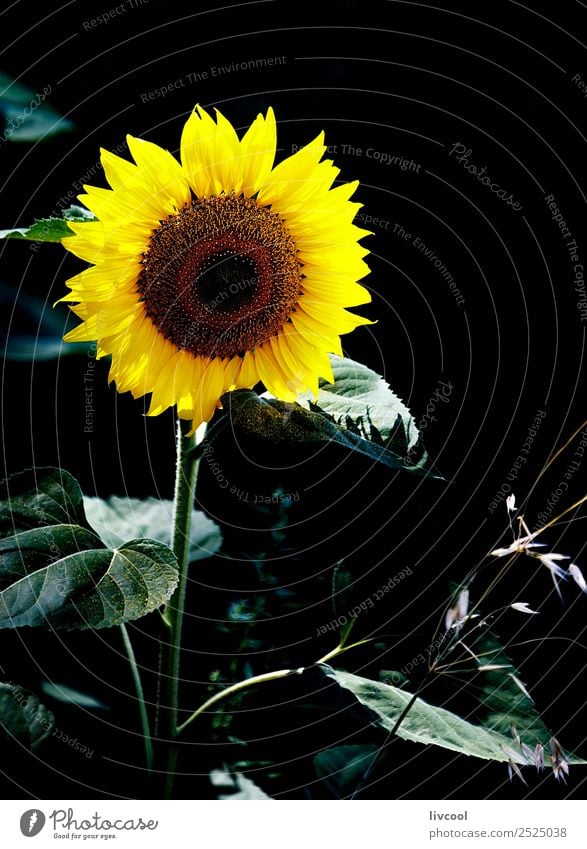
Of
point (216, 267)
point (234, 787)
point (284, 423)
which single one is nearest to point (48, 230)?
point (216, 267)

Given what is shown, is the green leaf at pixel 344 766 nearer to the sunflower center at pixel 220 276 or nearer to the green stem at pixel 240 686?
the green stem at pixel 240 686

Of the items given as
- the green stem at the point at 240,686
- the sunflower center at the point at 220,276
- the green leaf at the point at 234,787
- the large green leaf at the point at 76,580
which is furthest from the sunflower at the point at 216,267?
the green leaf at the point at 234,787

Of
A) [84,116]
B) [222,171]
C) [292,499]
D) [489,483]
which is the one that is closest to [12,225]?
[84,116]

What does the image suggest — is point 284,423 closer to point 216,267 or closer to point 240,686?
point 216,267

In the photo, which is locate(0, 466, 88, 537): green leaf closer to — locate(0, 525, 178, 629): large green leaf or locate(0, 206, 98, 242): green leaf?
locate(0, 525, 178, 629): large green leaf

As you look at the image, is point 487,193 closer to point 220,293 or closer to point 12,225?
point 220,293

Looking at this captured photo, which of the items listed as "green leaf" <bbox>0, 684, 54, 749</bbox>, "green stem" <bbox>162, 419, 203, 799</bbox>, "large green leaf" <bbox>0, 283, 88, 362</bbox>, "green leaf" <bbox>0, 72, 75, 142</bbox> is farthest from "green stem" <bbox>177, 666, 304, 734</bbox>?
"green leaf" <bbox>0, 72, 75, 142</bbox>
